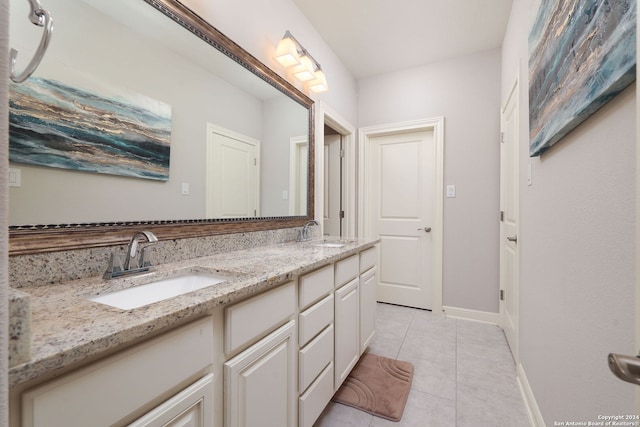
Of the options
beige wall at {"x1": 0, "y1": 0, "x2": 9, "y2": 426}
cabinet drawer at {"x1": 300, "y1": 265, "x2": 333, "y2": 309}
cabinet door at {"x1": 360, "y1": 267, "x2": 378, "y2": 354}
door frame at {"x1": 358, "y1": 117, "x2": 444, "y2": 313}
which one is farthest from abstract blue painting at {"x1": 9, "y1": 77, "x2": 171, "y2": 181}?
door frame at {"x1": 358, "y1": 117, "x2": 444, "y2": 313}

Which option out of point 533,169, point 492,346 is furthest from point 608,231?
point 492,346

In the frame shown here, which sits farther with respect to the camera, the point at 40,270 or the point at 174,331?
the point at 40,270

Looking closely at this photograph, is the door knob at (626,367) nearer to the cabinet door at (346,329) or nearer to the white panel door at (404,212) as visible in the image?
the cabinet door at (346,329)

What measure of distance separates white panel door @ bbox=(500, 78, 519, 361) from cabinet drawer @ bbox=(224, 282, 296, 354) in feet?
5.34

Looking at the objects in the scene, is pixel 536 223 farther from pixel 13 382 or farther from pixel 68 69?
pixel 68 69

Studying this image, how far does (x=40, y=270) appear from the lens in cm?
82

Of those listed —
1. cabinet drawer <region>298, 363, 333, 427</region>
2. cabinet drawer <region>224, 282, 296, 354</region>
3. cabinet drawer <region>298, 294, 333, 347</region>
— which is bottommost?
cabinet drawer <region>298, 363, 333, 427</region>

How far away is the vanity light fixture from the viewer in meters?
1.84

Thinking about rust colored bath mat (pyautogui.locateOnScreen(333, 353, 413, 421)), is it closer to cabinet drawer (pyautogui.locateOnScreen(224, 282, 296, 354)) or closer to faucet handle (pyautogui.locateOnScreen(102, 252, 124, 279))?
cabinet drawer (pyautogui.locateOnScreen(224, 282, 296, 354))

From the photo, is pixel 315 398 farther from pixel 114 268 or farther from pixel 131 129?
pixel 131 129

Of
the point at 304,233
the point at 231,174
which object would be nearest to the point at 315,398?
the point at 304,233

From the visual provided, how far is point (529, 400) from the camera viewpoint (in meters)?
1.47

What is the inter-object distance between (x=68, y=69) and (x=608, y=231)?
1.67 m

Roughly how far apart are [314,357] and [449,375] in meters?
1.12
